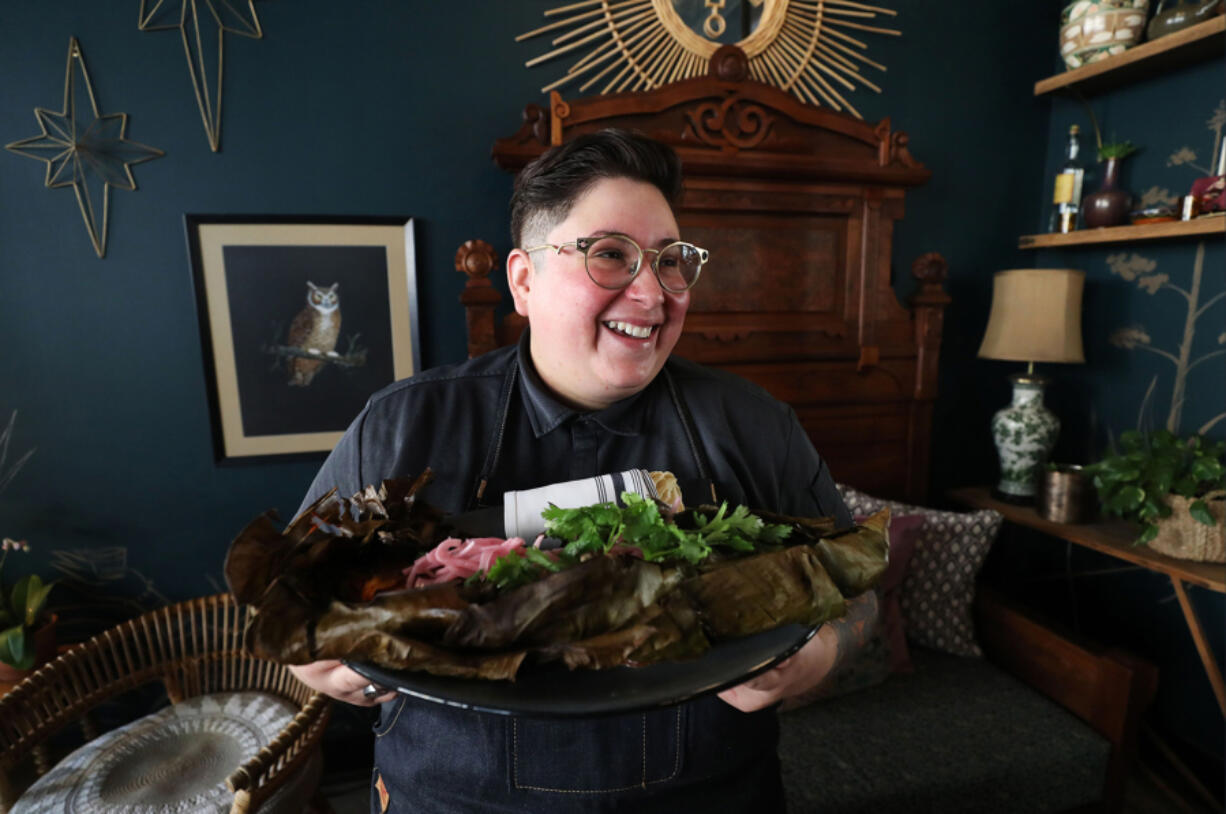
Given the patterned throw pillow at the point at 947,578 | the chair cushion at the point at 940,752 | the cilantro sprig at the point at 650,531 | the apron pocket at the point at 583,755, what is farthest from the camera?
the patterned throw pillow at the point at 947,578

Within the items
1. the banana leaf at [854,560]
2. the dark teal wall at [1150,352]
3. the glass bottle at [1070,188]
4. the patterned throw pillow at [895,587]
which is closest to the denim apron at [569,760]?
the banana leaf at [854,560]

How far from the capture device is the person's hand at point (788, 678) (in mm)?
725

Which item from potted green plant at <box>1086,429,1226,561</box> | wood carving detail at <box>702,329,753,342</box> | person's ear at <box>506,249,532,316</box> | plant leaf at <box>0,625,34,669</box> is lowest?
plant leaf at <box>0,625,34,669</box>

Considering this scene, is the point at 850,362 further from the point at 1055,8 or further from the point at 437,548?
the point at 437,548

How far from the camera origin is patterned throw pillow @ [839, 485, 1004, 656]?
6.63ft

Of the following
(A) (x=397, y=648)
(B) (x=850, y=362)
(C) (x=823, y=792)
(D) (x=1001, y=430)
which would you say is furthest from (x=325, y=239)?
(D) (x=1001, y=430)

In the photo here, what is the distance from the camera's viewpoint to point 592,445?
104 centimetres

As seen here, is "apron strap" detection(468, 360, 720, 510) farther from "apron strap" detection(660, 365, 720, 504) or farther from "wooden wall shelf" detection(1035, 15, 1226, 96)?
"wooden wall shelf" detection(1035, 15, 1226, 96)

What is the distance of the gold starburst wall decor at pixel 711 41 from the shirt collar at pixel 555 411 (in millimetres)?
1433

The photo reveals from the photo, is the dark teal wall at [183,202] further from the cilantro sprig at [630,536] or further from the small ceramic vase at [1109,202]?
the small ceramic vase at [1109,202]

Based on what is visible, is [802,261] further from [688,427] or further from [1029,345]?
[688,427]

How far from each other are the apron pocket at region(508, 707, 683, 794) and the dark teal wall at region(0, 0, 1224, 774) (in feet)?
4.87

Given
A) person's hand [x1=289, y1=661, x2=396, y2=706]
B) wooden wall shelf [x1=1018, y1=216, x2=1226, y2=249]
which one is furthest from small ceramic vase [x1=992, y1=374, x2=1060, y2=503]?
person's hand [x1=289, y1=661, x2=396, y2=706]

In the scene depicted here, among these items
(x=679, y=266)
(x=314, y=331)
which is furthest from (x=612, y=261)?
(x=314, y=331)
